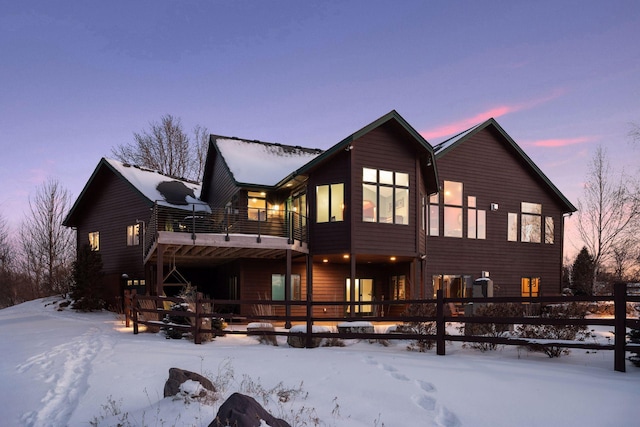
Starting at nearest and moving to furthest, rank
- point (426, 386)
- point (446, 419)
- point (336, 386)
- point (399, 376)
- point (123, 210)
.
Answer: point (446, 419) < point (426, 386) < point (336, 386) < point (399, 376) < point (123, 210)

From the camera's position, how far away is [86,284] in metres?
23.8

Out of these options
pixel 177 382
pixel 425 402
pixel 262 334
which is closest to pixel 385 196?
pixel 262 334

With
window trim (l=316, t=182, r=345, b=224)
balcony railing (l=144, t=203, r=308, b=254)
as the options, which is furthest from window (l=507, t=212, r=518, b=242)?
balcony railing (l=144, t=203, r=308, b=254)

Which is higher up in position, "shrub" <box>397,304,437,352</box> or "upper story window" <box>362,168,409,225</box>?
"upper story window" <box>362,168,409,225</box>

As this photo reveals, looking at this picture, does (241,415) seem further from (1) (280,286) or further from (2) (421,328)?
(1) (280,286)

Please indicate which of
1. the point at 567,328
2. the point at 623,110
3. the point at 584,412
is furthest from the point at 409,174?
the point at 584,412

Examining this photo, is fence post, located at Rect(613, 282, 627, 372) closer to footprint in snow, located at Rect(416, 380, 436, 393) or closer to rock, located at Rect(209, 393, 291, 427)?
footprint in snow, located at Rect(416, 380, 436, 393)

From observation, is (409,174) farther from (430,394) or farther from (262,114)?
(262,114)

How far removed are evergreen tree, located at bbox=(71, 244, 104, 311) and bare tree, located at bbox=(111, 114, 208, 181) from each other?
1641 centimetres

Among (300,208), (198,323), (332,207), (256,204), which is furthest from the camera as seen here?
(256,204)

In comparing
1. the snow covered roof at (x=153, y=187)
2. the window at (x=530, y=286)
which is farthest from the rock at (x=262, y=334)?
the window at (x=530, y=286)

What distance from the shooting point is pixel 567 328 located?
973 centimetres

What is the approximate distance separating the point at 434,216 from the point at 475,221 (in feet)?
7.74

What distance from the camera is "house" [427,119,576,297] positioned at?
72.9 feet
